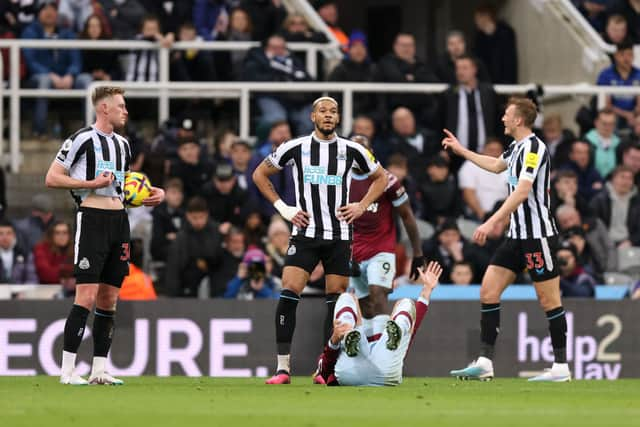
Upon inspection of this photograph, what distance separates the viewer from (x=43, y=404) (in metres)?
9.77

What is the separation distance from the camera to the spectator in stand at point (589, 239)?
17.9 m

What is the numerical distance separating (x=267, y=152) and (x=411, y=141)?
1920mm

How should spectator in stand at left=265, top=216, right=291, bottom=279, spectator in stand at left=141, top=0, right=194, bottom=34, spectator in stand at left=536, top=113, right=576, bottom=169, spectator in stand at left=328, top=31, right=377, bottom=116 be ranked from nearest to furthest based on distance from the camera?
spectator in stand at left=265, top=216, right=291, bottom=279
spectator in stand at left=536, top=113, right=576, bottom=169
spectator in stand at left=328, top=31, right=377, bottom=116
spectator in stand at left=141, top=0, right=194, bottom=34

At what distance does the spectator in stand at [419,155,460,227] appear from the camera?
18297mm

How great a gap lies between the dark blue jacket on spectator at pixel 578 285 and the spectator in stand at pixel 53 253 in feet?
17.2

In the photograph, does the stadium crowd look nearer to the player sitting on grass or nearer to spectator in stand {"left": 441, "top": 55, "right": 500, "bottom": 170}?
spectator in stand {"left": 441, "top": 55, "right": 500, "bottom": 170}

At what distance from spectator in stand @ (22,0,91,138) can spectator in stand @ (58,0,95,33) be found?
27 centimetres

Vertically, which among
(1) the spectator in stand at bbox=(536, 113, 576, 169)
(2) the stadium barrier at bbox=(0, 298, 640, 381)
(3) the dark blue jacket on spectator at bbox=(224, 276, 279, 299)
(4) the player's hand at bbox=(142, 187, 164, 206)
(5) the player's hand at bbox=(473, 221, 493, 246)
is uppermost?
(1) the spectator in stand at bbox=(536, 113, 576, 169)

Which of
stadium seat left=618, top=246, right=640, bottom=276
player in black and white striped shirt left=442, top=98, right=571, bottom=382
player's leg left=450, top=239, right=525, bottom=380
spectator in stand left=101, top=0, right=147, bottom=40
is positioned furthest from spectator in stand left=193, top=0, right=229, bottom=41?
player's leg left=450, top=239, right=525, bottom=380

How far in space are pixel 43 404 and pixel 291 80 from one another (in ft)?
33.4

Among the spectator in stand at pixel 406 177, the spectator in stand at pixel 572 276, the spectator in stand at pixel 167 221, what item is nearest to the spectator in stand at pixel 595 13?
the spectator in stand at pixel 406 177

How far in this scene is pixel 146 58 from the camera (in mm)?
19516

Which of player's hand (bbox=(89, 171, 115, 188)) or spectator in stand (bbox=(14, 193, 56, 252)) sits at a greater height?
player's hand (bbox=(89, 171, 115, 188))

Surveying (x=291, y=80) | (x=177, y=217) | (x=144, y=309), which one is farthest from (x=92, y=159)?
(x=291, y=80)
